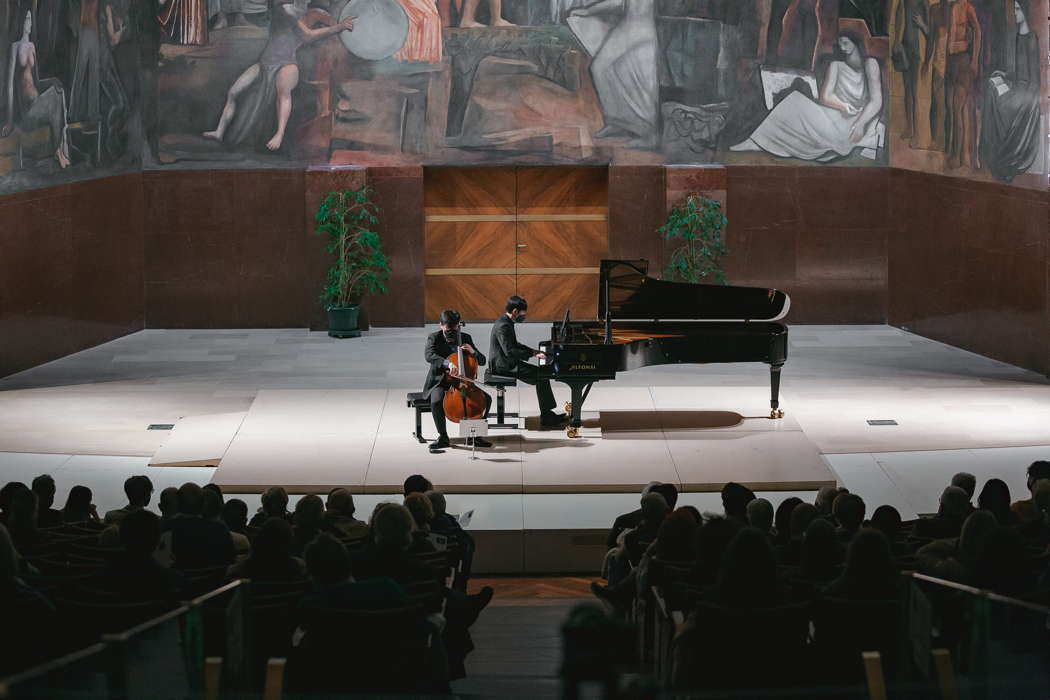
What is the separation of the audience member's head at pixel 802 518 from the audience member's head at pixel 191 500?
275 cm

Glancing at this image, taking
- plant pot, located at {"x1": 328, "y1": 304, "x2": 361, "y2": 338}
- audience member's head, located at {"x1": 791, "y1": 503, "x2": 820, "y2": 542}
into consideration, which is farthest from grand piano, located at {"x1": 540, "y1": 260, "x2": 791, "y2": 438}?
plant pot, located at {"x1": 328, "y1": 304, "x2": 361, "y2": 338}

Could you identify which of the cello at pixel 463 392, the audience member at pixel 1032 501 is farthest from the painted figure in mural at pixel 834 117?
the audience member at pixel 1032 501

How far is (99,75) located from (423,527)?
10.5 metres

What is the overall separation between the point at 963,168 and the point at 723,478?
674 centimetres

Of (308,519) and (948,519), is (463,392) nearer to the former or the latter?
(308,519)

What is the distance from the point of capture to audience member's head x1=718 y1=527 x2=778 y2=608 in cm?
495

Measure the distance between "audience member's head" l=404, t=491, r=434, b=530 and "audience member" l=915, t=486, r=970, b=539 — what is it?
2.26m

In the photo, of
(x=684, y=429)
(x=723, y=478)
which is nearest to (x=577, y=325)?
(x=684, y=429)

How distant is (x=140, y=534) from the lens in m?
5.26

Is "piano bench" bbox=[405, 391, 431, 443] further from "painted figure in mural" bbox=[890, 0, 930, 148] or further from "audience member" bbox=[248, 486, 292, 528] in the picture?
"painted figure in mural" bbox=[890, 0, 930, 148]

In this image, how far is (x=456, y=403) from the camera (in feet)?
33.5

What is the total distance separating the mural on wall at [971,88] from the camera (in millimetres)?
13695

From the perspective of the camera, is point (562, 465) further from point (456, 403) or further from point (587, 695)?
point (587, 695)

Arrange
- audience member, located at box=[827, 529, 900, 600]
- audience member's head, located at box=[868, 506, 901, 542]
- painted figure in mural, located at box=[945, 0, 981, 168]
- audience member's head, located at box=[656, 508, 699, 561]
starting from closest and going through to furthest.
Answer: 1. audience member, located at box=[827, 529, 900, 600]
2. audience member's head, located at box=[656, 508, 699, 561]
3. audience member's head, located at box=[868, 506, 901, 542]
4. painted figure in mural, located at box=[945, 0, 981, 168]
